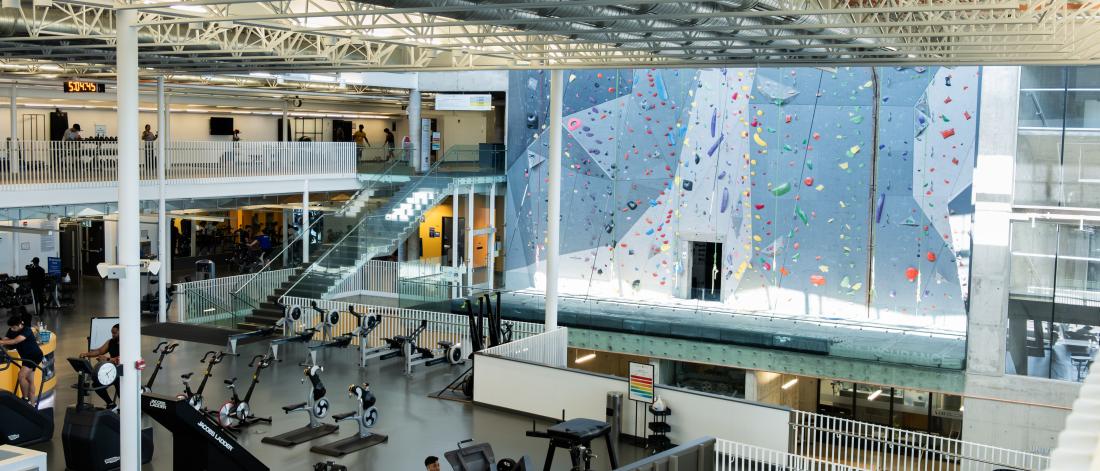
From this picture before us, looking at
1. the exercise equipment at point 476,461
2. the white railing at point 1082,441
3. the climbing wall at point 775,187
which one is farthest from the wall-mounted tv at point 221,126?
the white railing at point 1082,441

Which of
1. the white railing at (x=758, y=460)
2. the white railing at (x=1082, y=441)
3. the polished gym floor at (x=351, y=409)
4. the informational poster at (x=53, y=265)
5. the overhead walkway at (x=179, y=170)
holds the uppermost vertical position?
the overhead walkway at (x=179, y=170)

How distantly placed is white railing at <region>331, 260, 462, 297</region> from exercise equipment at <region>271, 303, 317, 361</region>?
3.55 m

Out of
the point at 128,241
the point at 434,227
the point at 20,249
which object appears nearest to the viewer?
the point at 128,241

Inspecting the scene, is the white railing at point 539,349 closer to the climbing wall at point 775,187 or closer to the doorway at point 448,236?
the climbing wall at point 775,187

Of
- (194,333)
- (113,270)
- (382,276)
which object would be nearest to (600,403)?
(113,270)

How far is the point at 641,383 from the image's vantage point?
13.3 meters

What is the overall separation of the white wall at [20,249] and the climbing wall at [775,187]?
40.5 feet

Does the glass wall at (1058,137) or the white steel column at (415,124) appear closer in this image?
the glass wall at (1058,137)

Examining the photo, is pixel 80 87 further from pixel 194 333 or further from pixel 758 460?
pixel 758 460

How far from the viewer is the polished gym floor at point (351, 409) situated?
12664mm

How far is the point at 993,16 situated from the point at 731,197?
11.6 m

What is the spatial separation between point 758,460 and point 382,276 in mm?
14739

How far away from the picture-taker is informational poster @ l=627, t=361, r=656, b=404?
43.2ft

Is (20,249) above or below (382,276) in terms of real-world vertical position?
above
